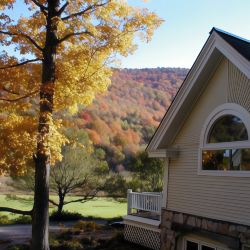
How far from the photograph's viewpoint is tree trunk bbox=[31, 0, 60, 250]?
948 cm

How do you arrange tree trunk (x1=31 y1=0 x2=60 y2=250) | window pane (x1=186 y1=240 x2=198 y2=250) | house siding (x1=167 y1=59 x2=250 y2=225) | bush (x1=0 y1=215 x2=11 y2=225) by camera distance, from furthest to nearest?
bush (x1=0 y1=215 x2=11 y2=225) < window pane (x1=186 y1=240 x2=198 y2=250) < tree trunk (x1=31 y1=0 x2=60 y2=250) < house siding (x1=167 y1=59 x2=250 y2=225)

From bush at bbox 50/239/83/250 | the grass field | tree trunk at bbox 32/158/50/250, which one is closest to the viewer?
tree trunk at bbox 32/158/50/250

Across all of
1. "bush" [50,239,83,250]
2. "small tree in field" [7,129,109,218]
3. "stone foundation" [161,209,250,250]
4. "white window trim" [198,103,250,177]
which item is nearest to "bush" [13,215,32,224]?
"small tree in field" [7,129,109,218]

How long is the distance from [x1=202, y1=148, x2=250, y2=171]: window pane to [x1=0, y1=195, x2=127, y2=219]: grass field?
18389mm

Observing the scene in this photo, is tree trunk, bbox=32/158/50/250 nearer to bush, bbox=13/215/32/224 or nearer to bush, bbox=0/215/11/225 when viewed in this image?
bush, bbox=0/215/11/225

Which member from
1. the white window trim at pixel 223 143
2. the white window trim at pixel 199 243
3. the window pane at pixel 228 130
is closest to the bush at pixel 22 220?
the white window trim at pixel 199 243

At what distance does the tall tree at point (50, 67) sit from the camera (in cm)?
955

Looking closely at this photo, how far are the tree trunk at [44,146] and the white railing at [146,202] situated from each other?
546 centimetres

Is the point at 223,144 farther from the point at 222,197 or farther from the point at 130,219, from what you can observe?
the point at 130,219

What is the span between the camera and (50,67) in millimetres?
10109

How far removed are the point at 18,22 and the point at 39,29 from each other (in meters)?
0.66

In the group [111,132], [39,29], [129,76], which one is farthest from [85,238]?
[129,76]

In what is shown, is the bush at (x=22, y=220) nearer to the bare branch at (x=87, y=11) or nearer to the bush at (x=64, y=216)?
the bush at (x=64, y=216)

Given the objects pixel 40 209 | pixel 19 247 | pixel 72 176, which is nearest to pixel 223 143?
pixel 40 209
